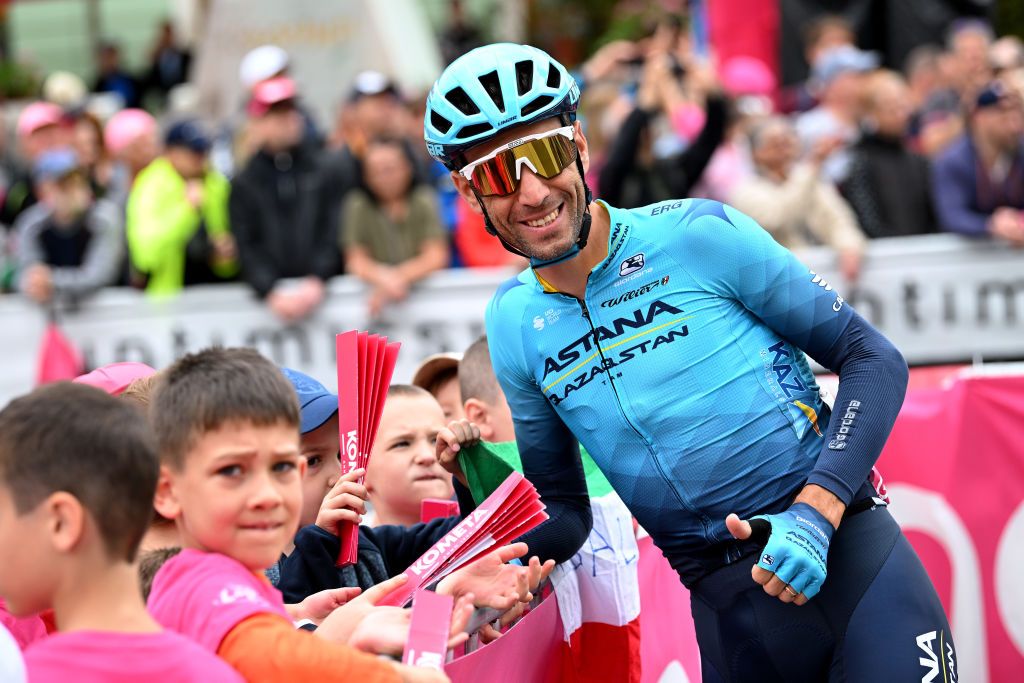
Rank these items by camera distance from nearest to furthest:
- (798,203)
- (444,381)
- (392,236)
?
1. (444,381)
2. (798,203)
3. (392,236)

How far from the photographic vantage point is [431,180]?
1123cm

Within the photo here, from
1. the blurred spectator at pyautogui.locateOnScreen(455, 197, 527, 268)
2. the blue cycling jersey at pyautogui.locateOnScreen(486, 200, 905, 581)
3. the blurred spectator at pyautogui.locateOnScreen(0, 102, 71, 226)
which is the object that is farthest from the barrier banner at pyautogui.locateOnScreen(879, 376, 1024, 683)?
the blurred spectator at pyautogui.locateOnScreen(0, 102, 71, 226)

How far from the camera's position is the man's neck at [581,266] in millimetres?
3834

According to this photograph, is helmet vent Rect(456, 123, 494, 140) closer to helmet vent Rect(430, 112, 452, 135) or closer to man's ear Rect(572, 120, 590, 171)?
helmet vent Rect(430, 112, 452, 135)

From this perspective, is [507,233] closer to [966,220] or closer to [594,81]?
[966,220]

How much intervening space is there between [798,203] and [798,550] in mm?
6997

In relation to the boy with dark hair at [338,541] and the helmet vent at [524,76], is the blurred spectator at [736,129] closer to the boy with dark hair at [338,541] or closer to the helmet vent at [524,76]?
the boy with dark hair at [338,541]

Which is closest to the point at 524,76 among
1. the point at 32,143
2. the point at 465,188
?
the point at 465,188

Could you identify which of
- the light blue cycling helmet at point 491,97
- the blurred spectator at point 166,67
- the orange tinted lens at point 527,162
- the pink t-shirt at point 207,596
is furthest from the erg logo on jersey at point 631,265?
the blurred spectator at point 166,67

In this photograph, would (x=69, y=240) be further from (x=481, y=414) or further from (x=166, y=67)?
(x=166, y=67)

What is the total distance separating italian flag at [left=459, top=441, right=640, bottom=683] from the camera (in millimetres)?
4477

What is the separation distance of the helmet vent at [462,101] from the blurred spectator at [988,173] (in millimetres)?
6815

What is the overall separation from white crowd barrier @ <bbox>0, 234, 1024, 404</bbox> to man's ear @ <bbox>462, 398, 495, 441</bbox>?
15.5 feet

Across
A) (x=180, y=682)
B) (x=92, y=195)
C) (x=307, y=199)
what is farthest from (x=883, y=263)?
(x=180, y=682)
